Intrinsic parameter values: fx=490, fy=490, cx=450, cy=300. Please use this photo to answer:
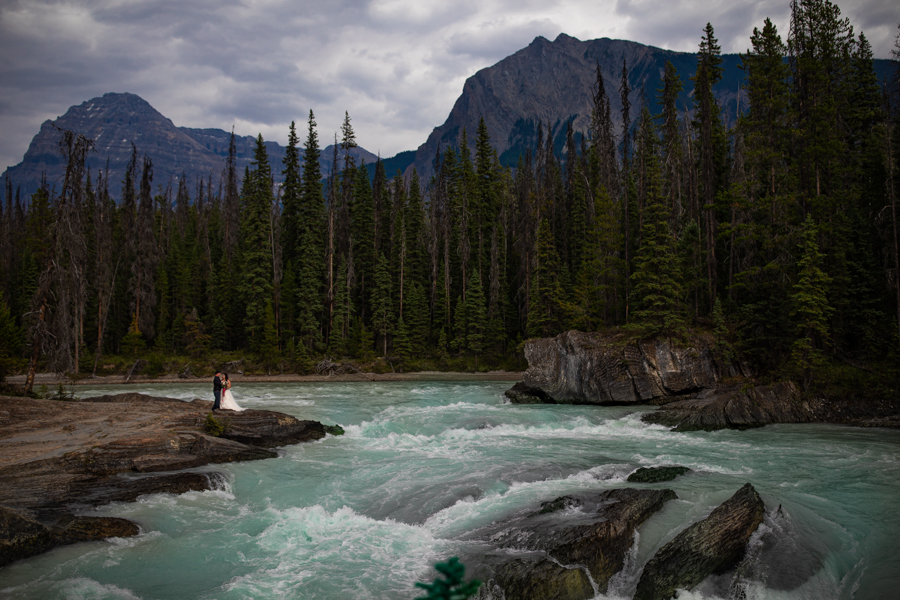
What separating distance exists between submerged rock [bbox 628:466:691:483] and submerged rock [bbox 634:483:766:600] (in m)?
3.15

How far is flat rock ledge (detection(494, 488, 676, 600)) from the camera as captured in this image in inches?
299

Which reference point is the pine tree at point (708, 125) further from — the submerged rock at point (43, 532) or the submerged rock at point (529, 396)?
the submerged rock at point (43, 532)

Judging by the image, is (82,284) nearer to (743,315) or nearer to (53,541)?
(53,541)

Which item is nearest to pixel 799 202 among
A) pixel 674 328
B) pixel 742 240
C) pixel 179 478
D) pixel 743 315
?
pixel 742 240

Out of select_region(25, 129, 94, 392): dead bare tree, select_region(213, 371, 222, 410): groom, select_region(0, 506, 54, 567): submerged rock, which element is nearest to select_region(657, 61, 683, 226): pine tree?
select_region(213, 371, 222, 410): groom

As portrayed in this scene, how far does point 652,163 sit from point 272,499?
33.9 m

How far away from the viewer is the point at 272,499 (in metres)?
12.3

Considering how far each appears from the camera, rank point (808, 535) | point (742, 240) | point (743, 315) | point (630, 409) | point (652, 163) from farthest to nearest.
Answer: point (652, 163) → point (742, 240) → point (743, 315) → point (630, 409) → point (808, 535)

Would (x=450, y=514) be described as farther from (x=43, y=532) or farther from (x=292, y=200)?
(x=292, y=200)

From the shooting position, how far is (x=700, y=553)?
27.3 ft

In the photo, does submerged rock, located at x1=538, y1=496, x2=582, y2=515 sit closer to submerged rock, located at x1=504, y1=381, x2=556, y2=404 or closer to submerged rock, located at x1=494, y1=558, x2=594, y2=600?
submerged rock, located at x1=494, y1=558, x2=594, y2=600

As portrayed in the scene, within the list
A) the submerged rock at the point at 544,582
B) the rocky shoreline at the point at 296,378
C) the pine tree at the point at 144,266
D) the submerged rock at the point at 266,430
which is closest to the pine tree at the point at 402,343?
the rocky shoreline at the point at 296,378

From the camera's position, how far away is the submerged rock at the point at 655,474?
41.0 ft

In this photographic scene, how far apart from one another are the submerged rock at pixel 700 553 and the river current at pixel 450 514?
22 centimetres
